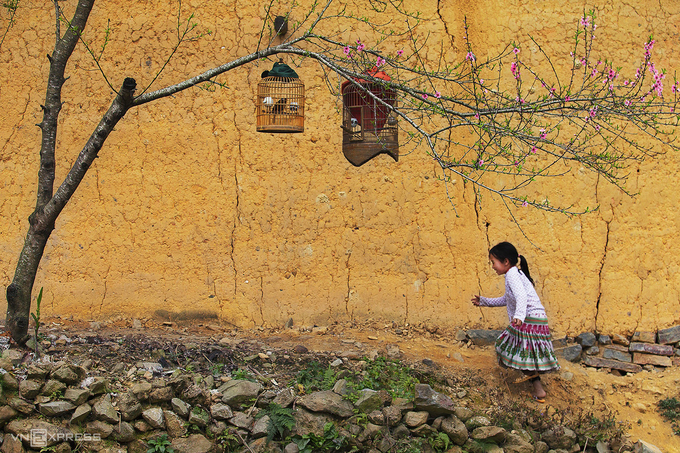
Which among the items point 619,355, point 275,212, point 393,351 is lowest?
point 619,355

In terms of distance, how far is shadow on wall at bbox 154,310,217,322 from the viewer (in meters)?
5.02

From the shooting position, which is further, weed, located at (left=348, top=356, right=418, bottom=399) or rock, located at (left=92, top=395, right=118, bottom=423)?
weed, located at (left=348, top=356, right=418, bottom=399)

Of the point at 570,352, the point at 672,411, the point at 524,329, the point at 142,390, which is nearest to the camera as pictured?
the point at 142,390

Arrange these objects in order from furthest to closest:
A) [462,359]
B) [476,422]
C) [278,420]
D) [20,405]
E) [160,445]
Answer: [462,359] → [476,422] → [278,420] → [160,445] → [20,405]

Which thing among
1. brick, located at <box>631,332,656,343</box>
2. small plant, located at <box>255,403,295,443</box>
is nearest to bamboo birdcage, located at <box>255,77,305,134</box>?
small plant, located at <box>255,403,295,443</box>

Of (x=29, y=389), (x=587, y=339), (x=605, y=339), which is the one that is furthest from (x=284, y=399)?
(x=605, y=339)

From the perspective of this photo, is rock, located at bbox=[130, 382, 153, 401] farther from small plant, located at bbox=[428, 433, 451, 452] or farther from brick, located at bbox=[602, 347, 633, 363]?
brick, located at bbox=[602, 347, 633, 363]

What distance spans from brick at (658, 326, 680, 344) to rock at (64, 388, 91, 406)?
4944 millimetres

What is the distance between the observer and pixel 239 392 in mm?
3762

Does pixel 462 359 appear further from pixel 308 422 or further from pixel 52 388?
A: pixel 52 388

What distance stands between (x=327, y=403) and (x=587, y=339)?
2717mm

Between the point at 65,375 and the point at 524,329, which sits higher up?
the point at 524,329

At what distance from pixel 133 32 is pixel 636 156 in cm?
497

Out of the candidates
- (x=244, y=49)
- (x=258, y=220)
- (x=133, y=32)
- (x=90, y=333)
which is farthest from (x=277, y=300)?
(x=133, y=32)
